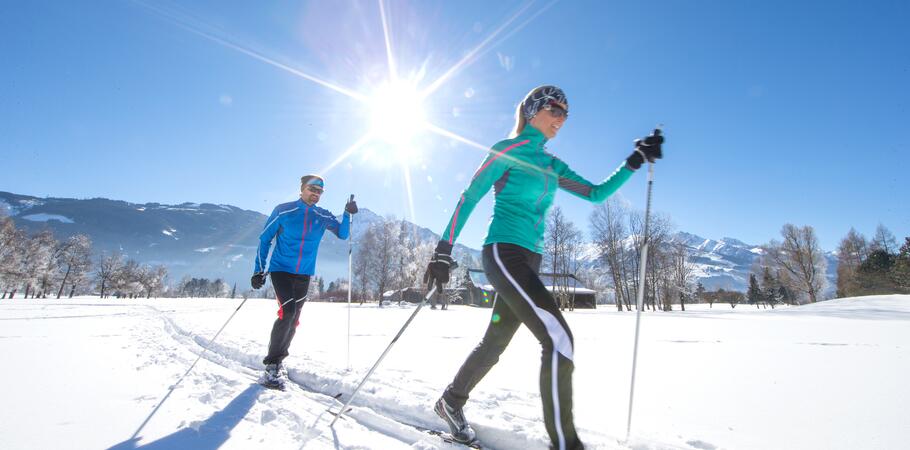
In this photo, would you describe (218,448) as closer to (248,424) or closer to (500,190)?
(248,424)

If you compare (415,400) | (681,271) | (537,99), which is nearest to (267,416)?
(415,400)

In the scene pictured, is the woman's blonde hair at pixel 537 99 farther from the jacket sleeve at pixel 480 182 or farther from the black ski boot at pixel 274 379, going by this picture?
the black ski boot at pixel 274 379

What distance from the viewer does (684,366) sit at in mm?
4551

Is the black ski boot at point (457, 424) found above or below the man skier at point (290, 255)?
below

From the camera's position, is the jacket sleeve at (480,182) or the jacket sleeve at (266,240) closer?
the jacket sleeve at (480,182)

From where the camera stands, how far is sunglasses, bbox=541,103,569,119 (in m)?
2.35

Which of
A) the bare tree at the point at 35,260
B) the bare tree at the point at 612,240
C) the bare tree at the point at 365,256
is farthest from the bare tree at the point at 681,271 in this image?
the bare tree at the point at 35,260

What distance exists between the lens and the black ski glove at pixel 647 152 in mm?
2283

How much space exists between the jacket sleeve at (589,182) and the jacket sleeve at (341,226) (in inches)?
117

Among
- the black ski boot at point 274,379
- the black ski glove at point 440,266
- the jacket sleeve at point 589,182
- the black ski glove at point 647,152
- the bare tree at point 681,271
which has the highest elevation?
the bare tree at point 681,271

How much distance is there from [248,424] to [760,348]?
7.48 m

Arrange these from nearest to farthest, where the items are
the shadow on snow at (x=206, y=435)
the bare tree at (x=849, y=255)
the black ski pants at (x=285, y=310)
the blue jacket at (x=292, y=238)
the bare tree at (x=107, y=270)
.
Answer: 1. the shadow on snow at (x=206, y=435)
2. the black ski pants at (x=285, y=310)
3. the blue jacket at (x=292, y=238)
4. the bare tree at (x=849, y=255)
5. the bare tree at (x=107, y=270)

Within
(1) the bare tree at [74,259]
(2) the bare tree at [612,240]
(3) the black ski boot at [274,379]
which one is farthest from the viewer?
(1) the bare tree at [74,259]

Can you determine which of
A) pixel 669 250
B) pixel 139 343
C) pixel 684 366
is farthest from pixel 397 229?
pixel 684 366
